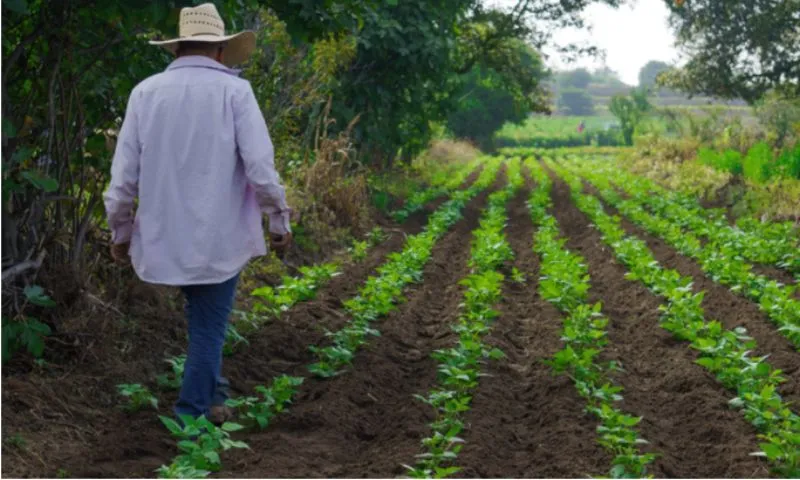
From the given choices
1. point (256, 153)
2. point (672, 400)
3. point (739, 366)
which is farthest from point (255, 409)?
point (739, 366)

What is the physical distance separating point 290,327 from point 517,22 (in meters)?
22.7

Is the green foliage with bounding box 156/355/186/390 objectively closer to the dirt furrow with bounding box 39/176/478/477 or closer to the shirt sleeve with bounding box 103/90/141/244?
the dirt furrow with bounding box 39/176/478/477

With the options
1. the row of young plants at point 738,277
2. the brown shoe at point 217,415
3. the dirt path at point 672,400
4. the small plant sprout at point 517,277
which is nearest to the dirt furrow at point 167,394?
the brown shoe at point 217,415

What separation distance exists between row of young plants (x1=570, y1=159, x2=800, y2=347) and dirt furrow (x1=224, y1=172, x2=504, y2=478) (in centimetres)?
241

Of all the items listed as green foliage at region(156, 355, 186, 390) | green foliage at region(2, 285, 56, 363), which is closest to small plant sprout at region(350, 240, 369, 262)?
green foliage at region(156, 355, 186, 390)

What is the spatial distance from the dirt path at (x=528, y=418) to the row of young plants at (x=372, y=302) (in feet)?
2.85

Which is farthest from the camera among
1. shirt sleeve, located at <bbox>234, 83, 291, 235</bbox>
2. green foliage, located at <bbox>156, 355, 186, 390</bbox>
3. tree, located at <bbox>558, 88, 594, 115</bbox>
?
tree, located at <bbox>558, 88, 594, 115</bbox>

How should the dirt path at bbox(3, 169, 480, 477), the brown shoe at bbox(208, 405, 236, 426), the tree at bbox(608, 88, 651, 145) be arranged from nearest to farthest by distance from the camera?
1. the dirt path at bbox(3, 169, 480, 477)
2. the brown shoe at bbox(208, 405, 236, 426)
3. the tree at bbox(608, 88, 651, 145)

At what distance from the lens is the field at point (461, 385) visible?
225 inches

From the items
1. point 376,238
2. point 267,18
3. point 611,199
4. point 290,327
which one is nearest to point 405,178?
point 611,199

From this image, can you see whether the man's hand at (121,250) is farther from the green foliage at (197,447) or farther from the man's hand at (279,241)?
the green foliage at (197,447)

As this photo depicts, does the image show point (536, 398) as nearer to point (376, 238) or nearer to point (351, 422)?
point (351, 422)

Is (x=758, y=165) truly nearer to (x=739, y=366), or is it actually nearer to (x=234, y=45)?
(x=739, y=366)

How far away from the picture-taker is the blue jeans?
20.3ft
